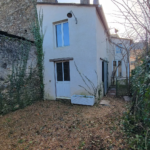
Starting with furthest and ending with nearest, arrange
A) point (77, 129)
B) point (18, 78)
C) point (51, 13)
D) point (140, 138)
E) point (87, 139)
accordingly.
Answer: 1. point (51, 13)
2. point (18, 78)
3. point (77, 129)
4. point (87, 139)
5. point (140, 138)

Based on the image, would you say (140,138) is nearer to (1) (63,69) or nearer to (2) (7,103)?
(1) (63,69)

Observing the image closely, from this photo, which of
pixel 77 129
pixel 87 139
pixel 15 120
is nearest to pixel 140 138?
pixel 87 139

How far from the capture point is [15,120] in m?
3.79

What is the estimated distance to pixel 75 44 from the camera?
5.19 metres

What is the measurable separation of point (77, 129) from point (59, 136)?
0.59 metres

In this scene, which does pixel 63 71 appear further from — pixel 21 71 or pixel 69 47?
pixel 21 71

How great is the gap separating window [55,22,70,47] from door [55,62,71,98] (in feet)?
3.80

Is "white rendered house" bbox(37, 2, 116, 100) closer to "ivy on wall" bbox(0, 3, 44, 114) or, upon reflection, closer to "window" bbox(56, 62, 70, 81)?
"window" bbox(56, 62, 70, 81)

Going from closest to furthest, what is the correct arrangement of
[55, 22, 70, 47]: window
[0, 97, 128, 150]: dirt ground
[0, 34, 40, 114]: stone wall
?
[0, 97, 128, 150]: dirt ground, [0, 34, 40, 114]: stone wall, [55, 22, 70, 47]: window

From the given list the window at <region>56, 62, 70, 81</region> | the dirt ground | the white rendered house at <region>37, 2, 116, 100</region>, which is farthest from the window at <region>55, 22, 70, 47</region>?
the dirt ground

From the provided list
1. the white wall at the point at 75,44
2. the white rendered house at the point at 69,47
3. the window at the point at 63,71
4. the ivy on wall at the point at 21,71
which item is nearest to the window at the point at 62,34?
the white rendered house at the point at 69,47

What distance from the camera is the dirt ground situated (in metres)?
2.43

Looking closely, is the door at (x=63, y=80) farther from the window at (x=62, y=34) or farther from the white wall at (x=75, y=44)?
the window at (x=62, y=34)

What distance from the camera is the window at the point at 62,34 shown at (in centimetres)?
553
